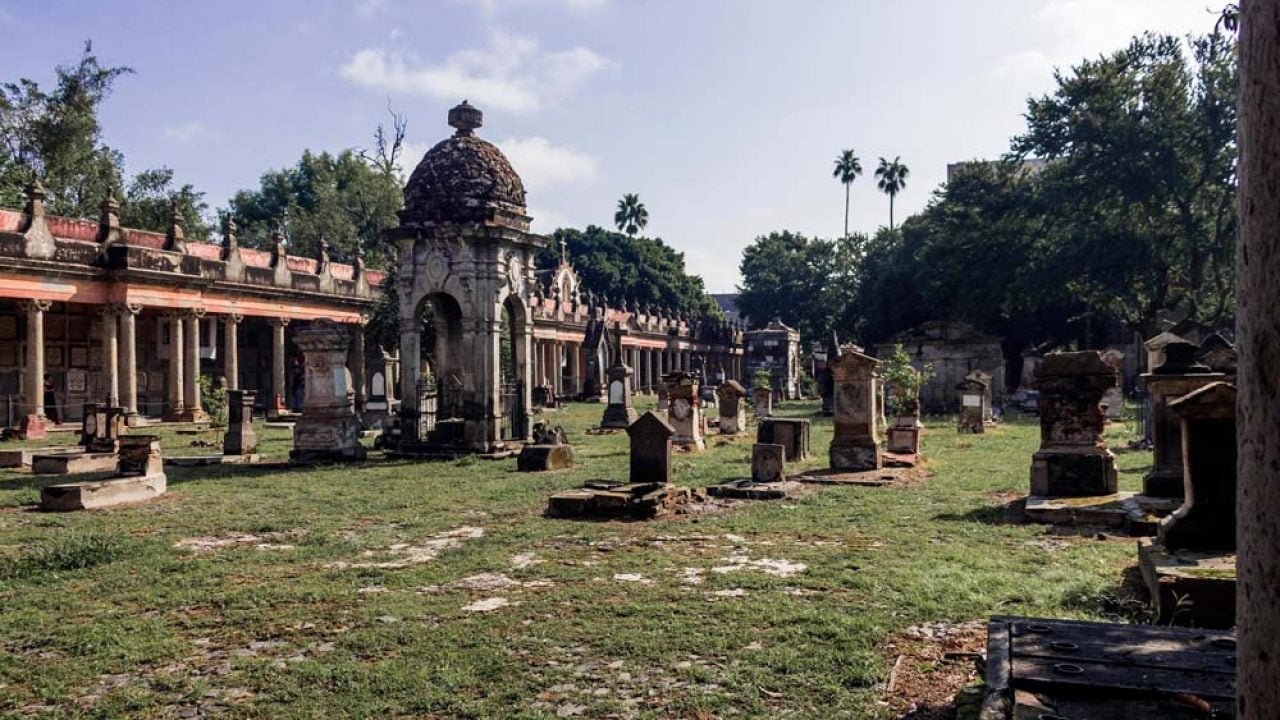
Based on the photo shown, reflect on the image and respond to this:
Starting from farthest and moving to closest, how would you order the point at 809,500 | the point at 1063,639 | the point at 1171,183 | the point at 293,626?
the point at 1171,183, the point at 809,500, the point at 293,626, the point at 1063,639

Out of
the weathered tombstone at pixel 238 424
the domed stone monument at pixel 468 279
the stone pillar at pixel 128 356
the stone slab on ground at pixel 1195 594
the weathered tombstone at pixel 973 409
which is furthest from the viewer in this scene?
the stone pillar at pixel 128 356

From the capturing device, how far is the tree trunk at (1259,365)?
5.70 feet

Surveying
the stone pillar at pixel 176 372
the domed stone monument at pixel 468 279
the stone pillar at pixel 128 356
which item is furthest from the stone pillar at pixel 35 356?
the domed stone monument at pixel 468 279

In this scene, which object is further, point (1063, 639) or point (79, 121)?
point (79, 121)

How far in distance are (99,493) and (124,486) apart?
1.36 feet

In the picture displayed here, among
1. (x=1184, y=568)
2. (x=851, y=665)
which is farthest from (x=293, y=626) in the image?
(x=1184, y=568)

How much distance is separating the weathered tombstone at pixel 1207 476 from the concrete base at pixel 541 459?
386 inches

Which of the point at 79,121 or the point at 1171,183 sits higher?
the point at 79,121

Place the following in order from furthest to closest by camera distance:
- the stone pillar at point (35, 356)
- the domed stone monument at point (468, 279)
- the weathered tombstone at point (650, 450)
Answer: the stone pillar at point (35, 356) < the domed stone monument at point (468, 279) < the weathered tombstone at point (650, 450)

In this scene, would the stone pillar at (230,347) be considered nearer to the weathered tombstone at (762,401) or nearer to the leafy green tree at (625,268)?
the weathered tombstone at (762,401)

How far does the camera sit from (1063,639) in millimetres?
4164

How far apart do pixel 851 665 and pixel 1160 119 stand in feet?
111

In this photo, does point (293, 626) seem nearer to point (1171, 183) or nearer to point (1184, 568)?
point (1184, 568)

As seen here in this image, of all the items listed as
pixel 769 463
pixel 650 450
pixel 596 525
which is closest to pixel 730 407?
pixel 769 463
